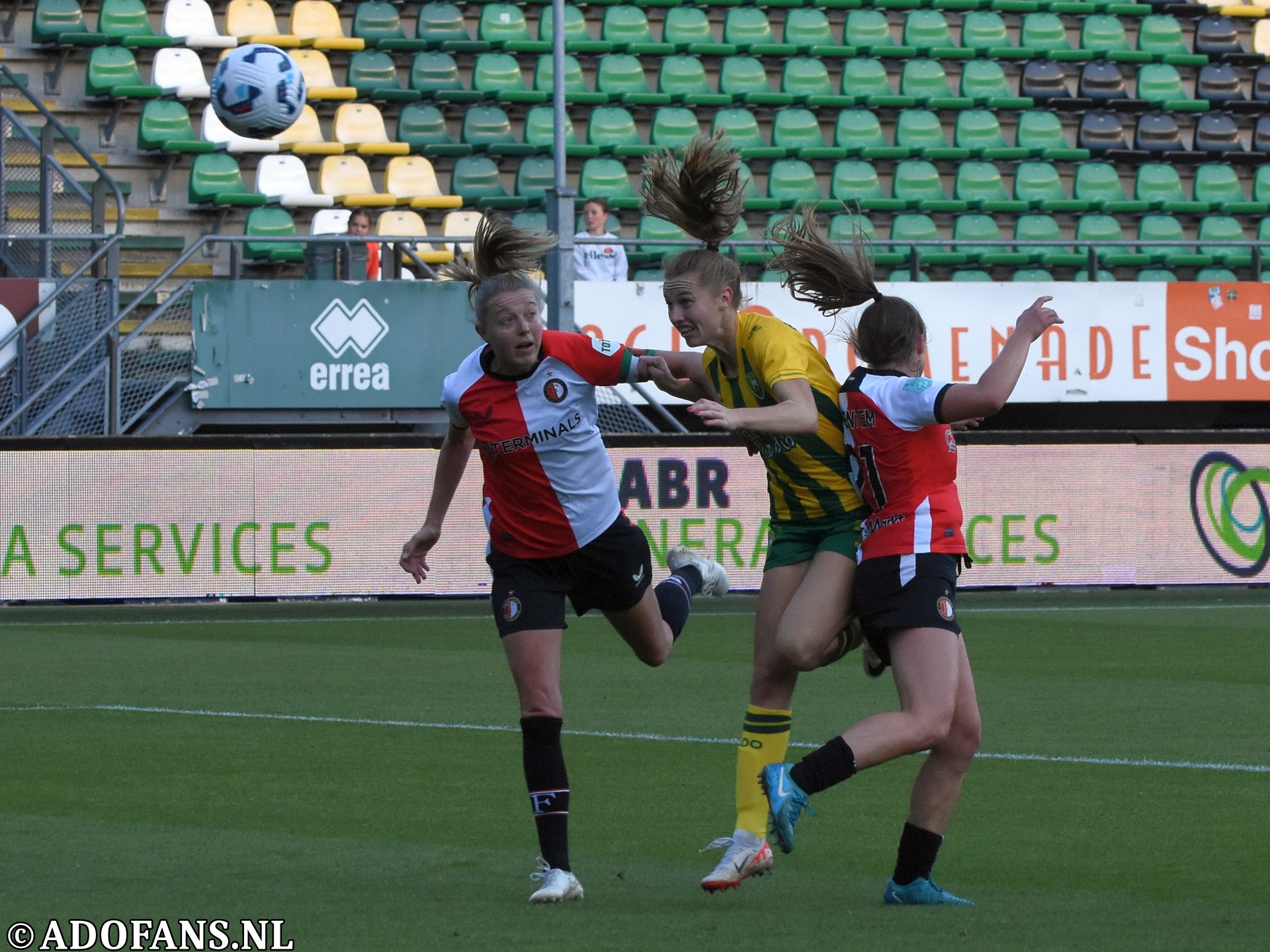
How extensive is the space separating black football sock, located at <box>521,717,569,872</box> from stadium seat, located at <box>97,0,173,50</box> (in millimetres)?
16274

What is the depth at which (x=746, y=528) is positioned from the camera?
16125 mm

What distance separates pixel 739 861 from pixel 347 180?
15802 mm

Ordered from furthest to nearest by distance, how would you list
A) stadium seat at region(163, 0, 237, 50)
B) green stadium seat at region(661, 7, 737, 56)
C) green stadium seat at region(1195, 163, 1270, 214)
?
green stadium seat at region(661, 7, 737, 56), green stadium seat at region(1195, 163, 1270, 214), stadium seat at region(163, 0, 237, 50)

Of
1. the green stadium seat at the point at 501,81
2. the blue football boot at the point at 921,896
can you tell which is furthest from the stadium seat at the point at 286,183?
the blue football boot at the point at 921,896

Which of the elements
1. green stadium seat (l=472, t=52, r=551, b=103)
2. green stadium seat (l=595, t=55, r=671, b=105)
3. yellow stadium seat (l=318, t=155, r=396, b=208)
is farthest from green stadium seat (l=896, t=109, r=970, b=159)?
yellow stadium seat (l=318, t=155, r=396, b=208)

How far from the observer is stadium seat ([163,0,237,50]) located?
20.3 metres

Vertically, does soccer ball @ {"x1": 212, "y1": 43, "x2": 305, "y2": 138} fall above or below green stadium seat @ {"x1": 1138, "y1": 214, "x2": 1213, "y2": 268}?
above

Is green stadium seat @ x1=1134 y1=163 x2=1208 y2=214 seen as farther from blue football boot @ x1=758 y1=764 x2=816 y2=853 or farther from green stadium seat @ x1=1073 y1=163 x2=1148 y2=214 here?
blue football boot @ x1=758 y1=764 x2=816 y2=853

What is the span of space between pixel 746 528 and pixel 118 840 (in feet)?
34.2

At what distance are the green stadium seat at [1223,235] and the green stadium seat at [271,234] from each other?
392 inches

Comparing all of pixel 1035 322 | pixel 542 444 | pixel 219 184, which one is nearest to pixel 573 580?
pixel 542 444

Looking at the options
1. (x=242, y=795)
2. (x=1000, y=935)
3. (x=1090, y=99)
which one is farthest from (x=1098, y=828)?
(x=1090, y=99)

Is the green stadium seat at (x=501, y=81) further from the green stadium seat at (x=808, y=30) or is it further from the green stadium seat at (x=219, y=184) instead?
the green stadium seat at (x=808, y=30)

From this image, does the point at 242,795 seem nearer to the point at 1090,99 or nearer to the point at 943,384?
the point at 943,384
